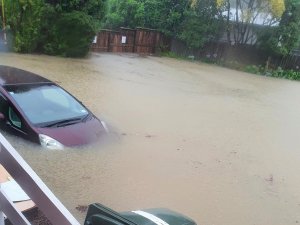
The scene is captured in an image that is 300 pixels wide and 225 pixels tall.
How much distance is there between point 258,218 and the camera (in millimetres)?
5480

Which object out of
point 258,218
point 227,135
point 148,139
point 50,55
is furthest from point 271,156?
point 50,55

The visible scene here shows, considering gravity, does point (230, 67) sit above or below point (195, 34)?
below

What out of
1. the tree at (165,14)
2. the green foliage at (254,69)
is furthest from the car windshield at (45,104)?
the tree at (165,14)

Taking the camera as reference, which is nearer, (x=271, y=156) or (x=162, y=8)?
(x=271, y=156)

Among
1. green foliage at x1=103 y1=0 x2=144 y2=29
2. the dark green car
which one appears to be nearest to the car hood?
the dark green car

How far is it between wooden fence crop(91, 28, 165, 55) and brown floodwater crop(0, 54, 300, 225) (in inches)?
329

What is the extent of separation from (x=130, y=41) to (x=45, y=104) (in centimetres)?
1872

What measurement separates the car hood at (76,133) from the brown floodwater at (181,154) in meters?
0.16

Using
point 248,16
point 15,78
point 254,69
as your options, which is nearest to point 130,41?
point 248,16

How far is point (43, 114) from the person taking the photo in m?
6.53

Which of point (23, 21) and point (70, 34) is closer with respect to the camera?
point (23, 21)

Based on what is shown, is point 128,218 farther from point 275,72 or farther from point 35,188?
point 275,72

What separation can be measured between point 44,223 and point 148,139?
4690 mm

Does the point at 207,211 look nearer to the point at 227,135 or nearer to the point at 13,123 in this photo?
the point at 13,123
